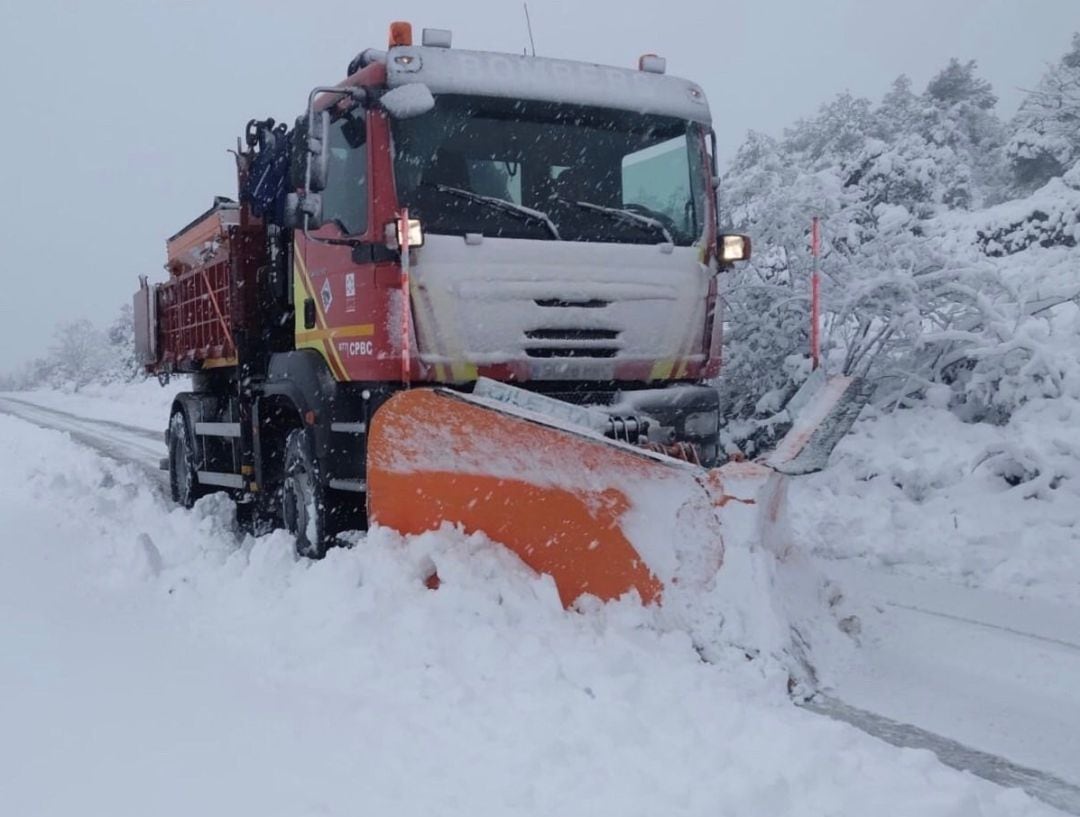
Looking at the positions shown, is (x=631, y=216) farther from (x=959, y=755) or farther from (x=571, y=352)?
(x=959, y=755)

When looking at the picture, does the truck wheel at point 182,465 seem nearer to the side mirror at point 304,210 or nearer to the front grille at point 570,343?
the side mirror at point 304,210

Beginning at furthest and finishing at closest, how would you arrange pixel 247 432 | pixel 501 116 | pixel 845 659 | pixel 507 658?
pixel 247 432
pixel 501 116
pixel 845 659
pixel 507 658

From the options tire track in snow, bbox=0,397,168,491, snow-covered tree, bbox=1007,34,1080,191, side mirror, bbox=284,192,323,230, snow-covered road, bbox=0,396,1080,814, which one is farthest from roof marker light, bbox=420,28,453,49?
snow-covered tree, bbox=1007,34,1080,191

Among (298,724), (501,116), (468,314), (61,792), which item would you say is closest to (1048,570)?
(468,314)

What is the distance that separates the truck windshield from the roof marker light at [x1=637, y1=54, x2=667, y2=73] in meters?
0.39

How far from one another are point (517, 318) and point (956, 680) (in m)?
2.47

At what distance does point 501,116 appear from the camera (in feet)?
17.3

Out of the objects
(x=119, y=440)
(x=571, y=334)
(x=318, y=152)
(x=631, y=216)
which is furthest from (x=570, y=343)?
(x=119, y=440)

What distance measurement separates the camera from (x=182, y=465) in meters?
8.87

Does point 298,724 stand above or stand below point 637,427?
below

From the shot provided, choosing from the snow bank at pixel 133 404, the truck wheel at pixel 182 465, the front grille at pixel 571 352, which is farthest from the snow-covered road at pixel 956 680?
the snow bank at pixel 133 404

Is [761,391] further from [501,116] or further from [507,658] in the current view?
[507,658]

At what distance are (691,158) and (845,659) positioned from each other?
9.61 ft

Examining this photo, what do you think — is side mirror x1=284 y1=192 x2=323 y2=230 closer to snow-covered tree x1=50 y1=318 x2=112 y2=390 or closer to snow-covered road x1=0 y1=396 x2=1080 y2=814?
snow-covered road x1=0 y1=396 x2=1080 y2=814
